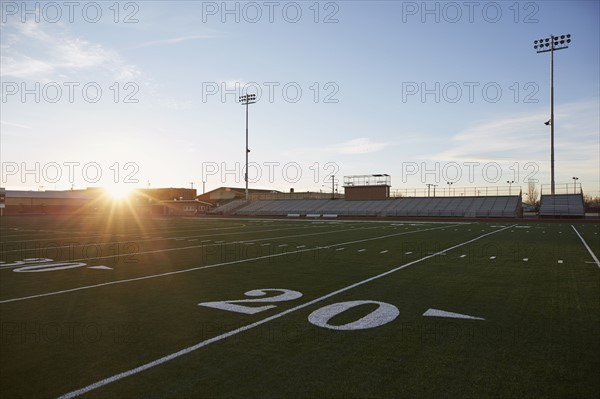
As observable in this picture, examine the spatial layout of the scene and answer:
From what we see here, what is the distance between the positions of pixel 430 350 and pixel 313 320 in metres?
1.71

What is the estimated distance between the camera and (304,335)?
5.13 meters

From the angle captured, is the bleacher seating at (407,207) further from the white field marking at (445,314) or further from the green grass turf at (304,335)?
the white field marking at (445,314)

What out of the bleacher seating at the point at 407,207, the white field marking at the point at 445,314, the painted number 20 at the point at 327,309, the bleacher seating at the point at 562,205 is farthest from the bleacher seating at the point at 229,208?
the white field marking at the point at 445,314

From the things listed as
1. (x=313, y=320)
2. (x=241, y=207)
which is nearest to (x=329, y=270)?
(x=313, y=320)

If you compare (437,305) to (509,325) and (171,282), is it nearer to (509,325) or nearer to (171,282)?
(509,325)

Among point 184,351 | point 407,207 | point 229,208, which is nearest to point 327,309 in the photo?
point 184,351

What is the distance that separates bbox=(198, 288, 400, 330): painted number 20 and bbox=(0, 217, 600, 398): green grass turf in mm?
152

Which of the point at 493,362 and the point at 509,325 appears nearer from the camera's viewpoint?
the point at 493,362

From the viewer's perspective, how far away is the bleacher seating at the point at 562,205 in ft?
134

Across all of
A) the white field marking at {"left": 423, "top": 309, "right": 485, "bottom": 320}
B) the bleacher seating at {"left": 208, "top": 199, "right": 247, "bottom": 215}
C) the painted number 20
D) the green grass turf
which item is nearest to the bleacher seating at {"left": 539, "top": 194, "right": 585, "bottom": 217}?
the green grass turf

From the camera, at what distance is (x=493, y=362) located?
14.0ft

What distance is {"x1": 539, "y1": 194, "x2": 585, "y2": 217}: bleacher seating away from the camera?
4084 centimetres

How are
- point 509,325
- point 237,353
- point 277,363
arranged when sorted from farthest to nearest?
point 509,325 < point 237,353 < point 277,363

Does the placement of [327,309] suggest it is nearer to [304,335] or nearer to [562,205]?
[304,335]
